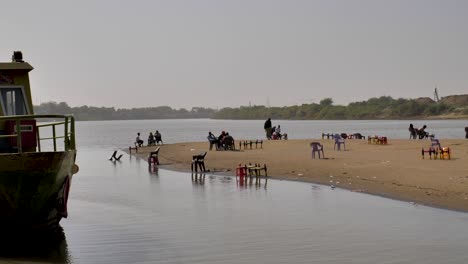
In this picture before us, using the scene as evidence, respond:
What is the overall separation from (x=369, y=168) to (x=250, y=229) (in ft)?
45.8

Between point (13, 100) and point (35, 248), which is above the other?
point (13, 100)

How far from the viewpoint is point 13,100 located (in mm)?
16938

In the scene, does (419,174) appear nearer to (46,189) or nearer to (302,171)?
(302,171)

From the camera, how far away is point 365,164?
32.1 meters

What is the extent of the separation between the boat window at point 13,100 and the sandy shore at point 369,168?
12.1 metres

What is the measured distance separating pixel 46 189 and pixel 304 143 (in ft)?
121

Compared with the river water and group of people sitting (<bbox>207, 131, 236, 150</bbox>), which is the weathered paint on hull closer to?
the river water

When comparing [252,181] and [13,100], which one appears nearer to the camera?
[13,100]

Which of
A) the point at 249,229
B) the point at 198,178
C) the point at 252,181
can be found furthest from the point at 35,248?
the point at 198,178

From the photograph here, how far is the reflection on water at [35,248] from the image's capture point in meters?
14.6

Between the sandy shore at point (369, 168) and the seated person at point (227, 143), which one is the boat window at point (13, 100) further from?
the seated person at point (227, 143)

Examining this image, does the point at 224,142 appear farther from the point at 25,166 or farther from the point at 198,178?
the point at 25,166

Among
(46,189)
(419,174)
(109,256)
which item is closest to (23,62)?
(46,189)

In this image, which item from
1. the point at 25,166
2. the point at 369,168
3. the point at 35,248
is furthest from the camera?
the point at 369,168
